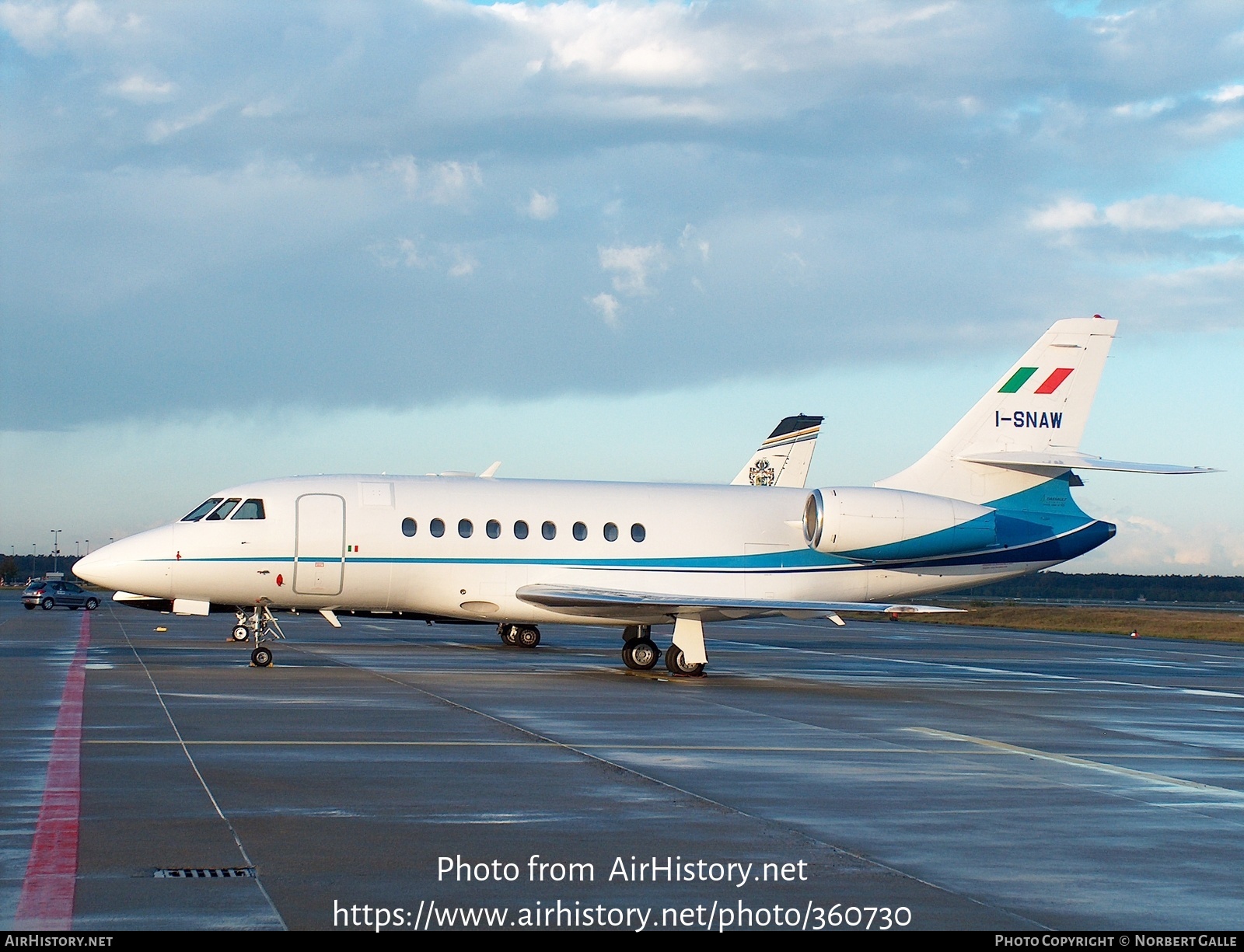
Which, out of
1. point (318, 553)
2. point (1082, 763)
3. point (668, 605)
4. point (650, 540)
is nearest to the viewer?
point (1082, 763)

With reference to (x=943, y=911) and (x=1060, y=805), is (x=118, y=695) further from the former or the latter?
(x=943, y=911)

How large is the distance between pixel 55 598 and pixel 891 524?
169ft

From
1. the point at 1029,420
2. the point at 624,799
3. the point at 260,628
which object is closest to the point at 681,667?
the point at 260,628

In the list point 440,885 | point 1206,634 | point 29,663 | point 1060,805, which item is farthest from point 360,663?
point 1206,634

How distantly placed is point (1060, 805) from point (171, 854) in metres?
6.93

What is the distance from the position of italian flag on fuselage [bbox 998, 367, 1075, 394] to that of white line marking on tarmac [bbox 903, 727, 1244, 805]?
1225cm

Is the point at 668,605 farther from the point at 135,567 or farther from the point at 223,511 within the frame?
the point at 135,567

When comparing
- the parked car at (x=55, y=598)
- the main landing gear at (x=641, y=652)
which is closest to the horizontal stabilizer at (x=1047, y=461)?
the main landing gear at (x=641, y=652)

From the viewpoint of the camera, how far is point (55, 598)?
66.0 m

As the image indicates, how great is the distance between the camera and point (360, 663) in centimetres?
2603

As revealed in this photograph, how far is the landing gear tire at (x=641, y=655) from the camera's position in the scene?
25.8 metres

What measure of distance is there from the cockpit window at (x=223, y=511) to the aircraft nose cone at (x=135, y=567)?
0.76m

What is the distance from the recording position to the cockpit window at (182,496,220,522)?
24484 mm

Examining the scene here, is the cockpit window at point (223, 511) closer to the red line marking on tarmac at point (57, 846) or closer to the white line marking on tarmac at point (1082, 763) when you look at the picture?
the red line marking on tarmac at point (57, 846)
